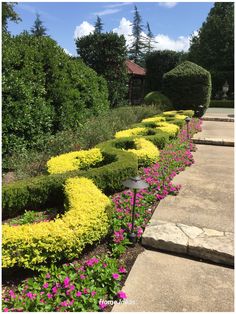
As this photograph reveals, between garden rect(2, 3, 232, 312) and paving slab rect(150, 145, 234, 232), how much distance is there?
234 mm

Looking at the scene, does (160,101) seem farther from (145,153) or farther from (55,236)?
(55,236)

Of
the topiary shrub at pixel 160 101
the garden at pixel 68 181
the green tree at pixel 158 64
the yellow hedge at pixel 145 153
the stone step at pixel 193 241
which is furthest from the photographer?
the green tree at pixel 158 64

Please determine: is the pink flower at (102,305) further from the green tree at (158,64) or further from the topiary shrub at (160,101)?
the green tree at (158,64)

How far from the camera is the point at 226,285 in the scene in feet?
9.78

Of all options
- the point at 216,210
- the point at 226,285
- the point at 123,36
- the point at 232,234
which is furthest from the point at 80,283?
the point at 123,36

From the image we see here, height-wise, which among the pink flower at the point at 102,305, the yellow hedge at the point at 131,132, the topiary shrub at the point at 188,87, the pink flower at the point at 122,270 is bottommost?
the pink flower at the point at 102,305

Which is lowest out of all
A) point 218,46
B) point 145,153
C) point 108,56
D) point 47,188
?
point 47,188

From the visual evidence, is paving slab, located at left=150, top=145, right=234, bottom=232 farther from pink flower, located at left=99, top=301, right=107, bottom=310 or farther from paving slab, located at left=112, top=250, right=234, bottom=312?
pink flower, located at left=99, top=301, right=107, bottom=310

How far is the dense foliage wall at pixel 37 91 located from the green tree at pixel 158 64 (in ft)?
42.8

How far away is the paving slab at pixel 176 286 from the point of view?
8.84 ft

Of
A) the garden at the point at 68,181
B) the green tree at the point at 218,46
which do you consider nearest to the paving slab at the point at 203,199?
the garden at the point at 68,181

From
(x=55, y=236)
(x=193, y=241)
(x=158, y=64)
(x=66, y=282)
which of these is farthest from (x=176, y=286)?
(x=158, y=64)

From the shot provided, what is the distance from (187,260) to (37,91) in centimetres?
587

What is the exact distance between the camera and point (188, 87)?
15.6 meters
